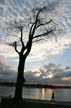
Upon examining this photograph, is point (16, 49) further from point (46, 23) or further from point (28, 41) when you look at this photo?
point (46, 23)

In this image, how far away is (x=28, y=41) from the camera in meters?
33.6

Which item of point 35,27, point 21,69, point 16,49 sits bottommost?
point 21,69

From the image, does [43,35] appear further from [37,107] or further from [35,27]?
[37,107]

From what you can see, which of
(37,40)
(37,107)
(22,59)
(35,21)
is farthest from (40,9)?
(37,107)

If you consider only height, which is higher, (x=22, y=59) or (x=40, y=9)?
(x=40, y=9)

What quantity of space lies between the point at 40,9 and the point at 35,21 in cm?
142

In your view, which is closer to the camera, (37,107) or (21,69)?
(37,107)

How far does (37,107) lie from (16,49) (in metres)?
7.11

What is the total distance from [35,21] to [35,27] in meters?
0.68

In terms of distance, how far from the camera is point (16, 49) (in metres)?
34.2

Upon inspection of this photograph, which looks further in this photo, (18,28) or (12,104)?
(18,28)

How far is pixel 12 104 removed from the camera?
31.2m

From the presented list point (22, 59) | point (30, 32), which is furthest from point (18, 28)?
point (22, 59)

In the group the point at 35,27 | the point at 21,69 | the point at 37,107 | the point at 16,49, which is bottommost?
the point at 37,107
